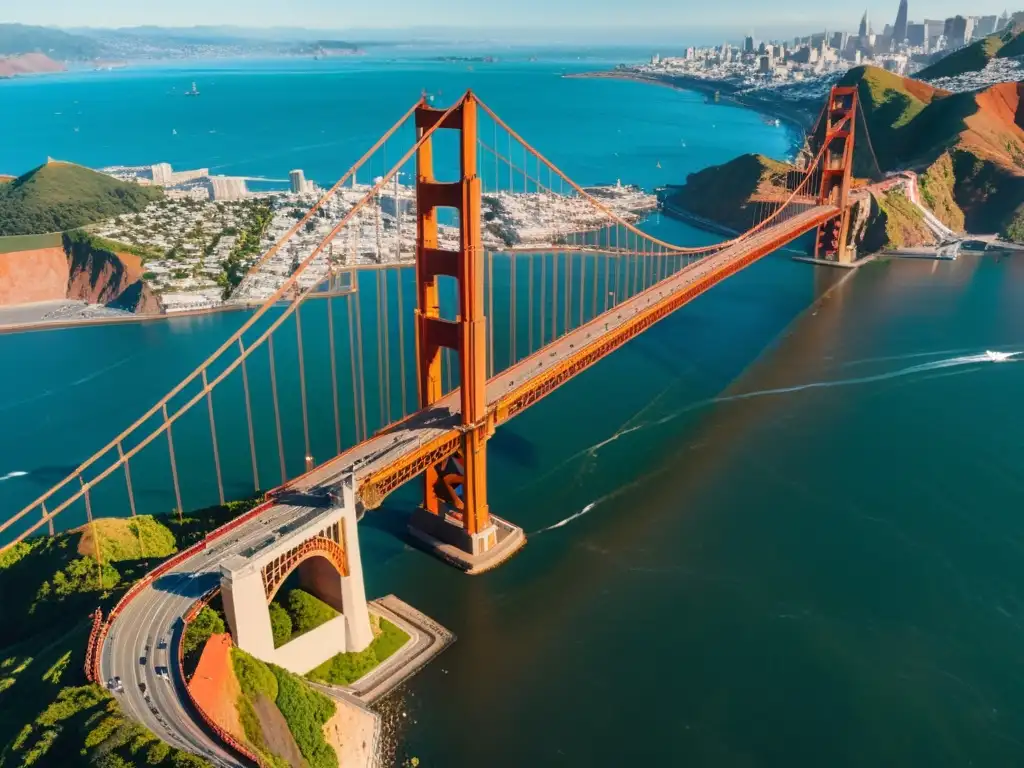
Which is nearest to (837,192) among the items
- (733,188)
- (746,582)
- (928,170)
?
(733,188)

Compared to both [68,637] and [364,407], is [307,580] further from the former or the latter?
[364,407]

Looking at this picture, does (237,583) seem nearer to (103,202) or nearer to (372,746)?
(372,746)

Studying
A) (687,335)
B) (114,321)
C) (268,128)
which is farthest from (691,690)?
(268,128)

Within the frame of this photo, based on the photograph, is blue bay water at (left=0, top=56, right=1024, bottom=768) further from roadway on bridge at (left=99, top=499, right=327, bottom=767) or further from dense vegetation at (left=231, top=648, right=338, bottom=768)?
roadway on bridge at (left=99, top=499, right=327, bottom=767)

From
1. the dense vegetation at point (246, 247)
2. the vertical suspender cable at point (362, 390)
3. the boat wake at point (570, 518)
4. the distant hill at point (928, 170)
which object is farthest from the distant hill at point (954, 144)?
the boat wake at point (570, 518)

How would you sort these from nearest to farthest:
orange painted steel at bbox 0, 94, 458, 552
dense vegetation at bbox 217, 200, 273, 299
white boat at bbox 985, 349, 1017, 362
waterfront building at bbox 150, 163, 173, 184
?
orange painted steel at bbox 0, 94, 458, 552 → white boat at bbox 985, 349, 1017, 362 → dense vegetation at bbox 217, 200, 273, 299 → waterfront building at bbox 150, 163, 173, 184

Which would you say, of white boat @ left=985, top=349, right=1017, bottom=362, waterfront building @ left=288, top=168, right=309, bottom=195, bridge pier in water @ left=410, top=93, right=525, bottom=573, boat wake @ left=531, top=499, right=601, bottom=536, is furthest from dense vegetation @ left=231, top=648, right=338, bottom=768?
waterfront building @ left=288, top=168, right=309, bottom=195
